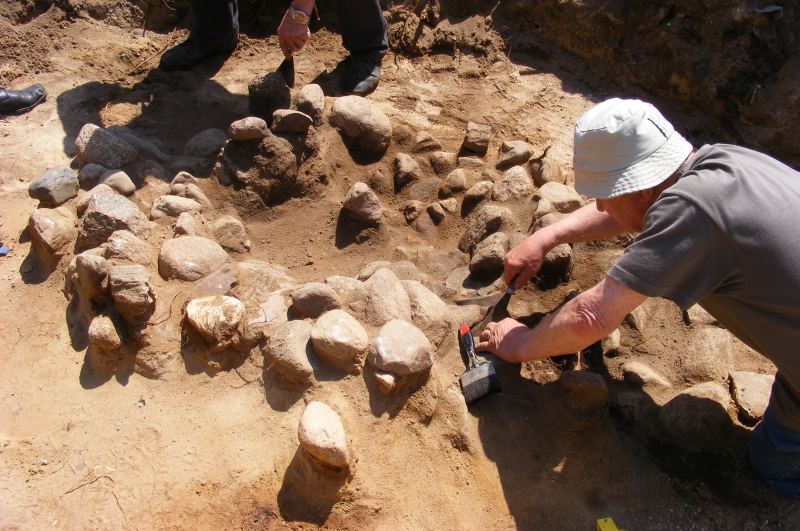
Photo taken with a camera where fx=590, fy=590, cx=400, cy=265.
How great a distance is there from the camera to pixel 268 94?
383 centimetres

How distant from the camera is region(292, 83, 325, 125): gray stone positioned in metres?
3.68

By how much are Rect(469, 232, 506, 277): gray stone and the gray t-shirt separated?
1.10 meters

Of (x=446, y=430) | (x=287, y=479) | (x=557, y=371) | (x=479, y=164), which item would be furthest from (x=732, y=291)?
(x=479, y=164)

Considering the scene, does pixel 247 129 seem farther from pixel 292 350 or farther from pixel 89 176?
pixel 292 350

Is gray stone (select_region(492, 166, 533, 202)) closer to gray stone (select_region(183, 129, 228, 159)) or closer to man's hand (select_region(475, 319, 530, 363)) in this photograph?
man's hand (select_region(475, 319, 530, 363))

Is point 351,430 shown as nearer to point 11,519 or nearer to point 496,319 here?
point 496,319

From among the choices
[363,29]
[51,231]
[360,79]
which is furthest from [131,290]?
[363,29]

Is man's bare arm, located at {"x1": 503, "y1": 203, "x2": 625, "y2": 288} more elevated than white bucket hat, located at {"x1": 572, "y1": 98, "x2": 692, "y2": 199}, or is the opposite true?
white bucket hat, located at {"x1": 572, "y1": 98, "x2": 692, "y2": 199}

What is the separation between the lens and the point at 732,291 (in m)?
1.86

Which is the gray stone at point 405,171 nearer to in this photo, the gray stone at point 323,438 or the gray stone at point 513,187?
the gray stone at point 513,187

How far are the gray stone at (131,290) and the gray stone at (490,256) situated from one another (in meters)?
1.53

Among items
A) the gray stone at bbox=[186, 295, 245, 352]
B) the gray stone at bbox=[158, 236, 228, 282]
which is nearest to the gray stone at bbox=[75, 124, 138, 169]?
the gray stone at bbox=[158, 236, 228, 282]

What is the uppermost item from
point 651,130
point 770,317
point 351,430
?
point 651,130

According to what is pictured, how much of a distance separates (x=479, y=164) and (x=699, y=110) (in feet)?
6.12
